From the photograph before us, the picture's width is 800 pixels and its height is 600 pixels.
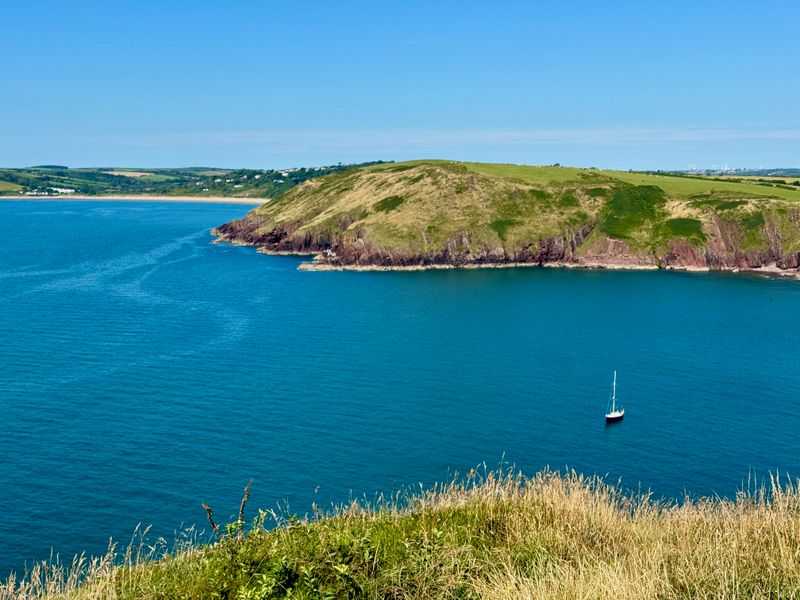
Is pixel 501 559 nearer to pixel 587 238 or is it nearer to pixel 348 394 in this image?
pixel 348 394

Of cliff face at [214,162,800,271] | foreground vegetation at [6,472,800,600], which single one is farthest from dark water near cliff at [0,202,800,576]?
cliff face at [214,162,800,271]

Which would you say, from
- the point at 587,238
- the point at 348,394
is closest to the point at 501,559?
the point at 348,394

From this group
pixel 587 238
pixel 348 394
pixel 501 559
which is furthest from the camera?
pixel 587 238

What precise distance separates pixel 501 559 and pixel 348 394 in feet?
200

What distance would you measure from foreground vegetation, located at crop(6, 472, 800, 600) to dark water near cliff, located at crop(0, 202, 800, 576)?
31701 millimetres

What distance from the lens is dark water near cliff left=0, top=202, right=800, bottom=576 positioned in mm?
56500

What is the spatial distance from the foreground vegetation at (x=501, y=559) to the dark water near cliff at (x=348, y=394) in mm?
31701

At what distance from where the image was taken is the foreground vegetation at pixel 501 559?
53.2 ft

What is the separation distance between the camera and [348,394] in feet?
261

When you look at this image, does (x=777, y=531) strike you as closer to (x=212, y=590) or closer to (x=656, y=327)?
(x=212, y=590)

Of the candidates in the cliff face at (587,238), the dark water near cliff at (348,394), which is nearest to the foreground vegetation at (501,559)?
the dark water near cliff at (348,394)

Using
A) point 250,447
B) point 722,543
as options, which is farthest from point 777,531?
point 250,447

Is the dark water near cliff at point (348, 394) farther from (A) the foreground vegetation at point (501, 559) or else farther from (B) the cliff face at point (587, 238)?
(B) the cliff face at point (587, 238)

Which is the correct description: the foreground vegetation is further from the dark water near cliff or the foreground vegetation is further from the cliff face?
the cliff face
